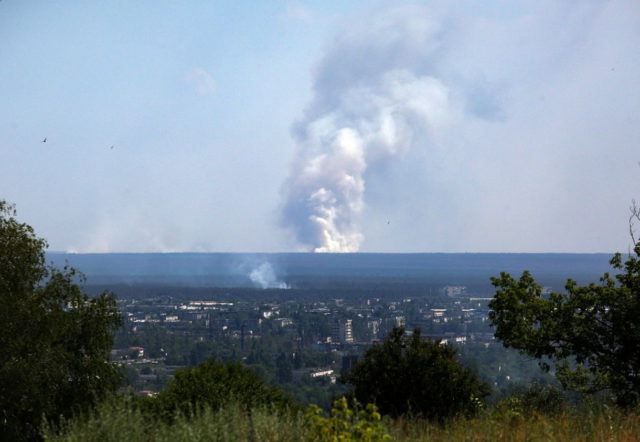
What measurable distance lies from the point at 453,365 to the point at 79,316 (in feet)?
40.0

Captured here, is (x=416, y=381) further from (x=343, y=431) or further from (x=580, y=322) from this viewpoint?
(x=343, y=431)

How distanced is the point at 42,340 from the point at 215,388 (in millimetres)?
5724

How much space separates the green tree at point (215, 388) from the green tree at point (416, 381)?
2.37 metres

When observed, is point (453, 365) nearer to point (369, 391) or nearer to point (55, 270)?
point (369, 391)

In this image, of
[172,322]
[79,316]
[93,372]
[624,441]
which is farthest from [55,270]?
[172,322]

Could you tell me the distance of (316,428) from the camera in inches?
379

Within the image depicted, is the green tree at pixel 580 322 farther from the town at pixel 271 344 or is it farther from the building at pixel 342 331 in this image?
the building at pixel 342 331

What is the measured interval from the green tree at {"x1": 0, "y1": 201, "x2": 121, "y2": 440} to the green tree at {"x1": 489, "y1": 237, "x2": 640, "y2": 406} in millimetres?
12011

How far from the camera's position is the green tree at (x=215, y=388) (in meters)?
20.2

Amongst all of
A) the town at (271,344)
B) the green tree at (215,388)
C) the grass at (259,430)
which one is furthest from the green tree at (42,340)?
the town at (271,344)

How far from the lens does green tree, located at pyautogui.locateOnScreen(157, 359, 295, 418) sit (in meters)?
20.2

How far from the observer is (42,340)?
22984mm

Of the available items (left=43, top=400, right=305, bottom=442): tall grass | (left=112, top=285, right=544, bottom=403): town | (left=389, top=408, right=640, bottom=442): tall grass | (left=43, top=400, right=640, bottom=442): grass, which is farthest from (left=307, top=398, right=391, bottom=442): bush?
(left=112, top=285, right=544, bottom=403): town

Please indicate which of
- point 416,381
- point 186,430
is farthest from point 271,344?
point 186,430
